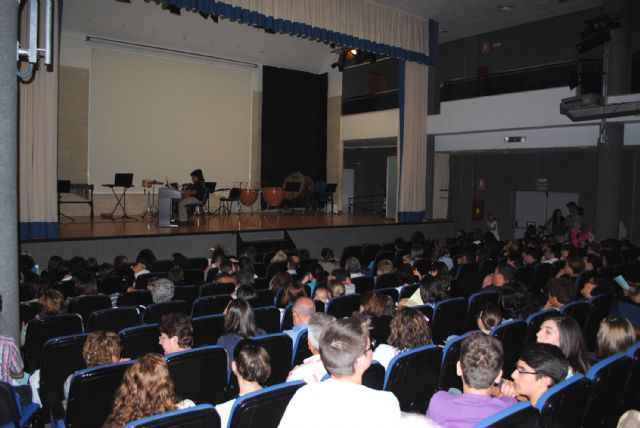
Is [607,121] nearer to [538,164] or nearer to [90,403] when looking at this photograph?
[538,164]

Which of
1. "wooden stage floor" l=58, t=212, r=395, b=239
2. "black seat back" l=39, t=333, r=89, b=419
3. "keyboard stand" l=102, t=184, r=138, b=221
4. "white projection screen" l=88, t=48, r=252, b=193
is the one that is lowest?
"black seat back" l=39, t=333, r=89, b=419

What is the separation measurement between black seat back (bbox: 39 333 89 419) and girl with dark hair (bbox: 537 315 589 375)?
10.3 ft

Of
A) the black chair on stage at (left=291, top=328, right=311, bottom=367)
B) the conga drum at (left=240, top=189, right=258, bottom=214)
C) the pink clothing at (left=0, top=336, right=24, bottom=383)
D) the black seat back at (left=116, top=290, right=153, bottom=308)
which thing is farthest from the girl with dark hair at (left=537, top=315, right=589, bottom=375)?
the conga drum at (left=240, top=189, right=258, bottom=214)

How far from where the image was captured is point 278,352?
3588mm

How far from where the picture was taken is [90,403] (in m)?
2.90

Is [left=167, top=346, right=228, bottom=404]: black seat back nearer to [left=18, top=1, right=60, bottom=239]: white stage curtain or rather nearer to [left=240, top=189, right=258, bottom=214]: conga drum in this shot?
[left=18, top=1, right=60, bottom=239]: white stage curtain

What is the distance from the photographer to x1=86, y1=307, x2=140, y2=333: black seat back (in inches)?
171

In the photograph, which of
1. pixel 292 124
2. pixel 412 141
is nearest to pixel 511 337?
pixel 412 141

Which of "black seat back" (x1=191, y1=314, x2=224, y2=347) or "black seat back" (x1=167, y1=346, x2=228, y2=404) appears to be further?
"black seat back" (x1=191, y1=314, x2=224, y2=347)

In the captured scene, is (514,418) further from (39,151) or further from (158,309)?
(39,151)

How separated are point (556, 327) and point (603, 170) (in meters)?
8.30

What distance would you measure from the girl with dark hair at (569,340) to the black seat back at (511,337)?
49cm

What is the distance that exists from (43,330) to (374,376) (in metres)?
2.74

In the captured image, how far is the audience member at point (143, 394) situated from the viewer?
2.31m
